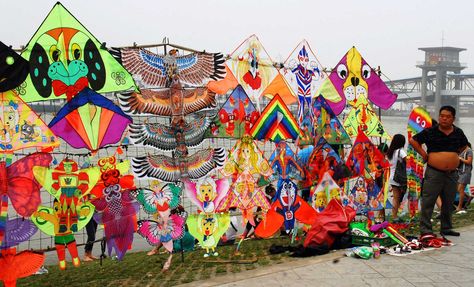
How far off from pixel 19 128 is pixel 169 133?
133 centimetres

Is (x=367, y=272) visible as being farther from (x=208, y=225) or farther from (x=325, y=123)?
(x=325, y=123)

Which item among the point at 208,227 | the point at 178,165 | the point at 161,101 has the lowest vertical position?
the point at 208,227

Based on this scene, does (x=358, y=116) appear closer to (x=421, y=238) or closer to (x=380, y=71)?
(x=380, y=71)

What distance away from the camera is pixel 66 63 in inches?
163

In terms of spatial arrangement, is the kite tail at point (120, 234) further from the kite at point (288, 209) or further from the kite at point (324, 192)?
the kite at point (324, 192)

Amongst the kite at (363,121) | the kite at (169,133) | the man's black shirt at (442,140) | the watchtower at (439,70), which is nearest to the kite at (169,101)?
the kite at (169,133)

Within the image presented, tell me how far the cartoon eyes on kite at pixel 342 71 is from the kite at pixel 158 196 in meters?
2.84

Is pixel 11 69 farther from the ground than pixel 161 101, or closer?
farther from the ground

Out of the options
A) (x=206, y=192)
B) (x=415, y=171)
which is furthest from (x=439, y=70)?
(x=206, y=192)

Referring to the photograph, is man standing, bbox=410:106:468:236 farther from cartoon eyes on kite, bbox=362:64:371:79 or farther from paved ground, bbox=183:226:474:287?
cartoon eyes on kite, bbox=362:64:371:79

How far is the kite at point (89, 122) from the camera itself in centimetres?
408

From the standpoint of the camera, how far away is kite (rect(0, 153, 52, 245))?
12.6 feet

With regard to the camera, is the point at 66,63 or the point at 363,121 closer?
the point at 66,63

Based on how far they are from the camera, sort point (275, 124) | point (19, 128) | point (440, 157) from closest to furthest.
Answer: point (19, 128), point (440, 157), point (275, 124)
